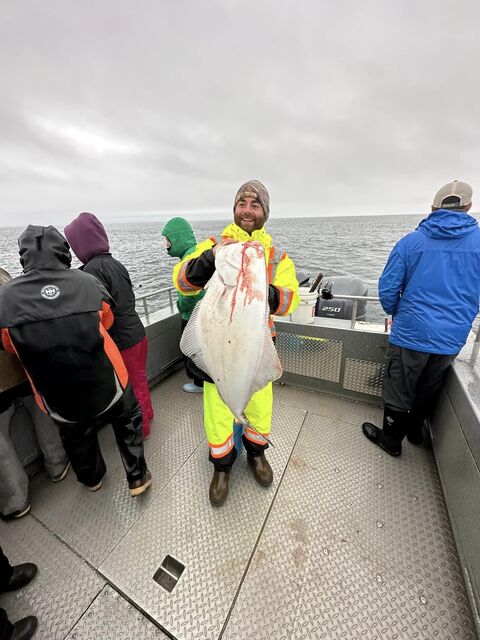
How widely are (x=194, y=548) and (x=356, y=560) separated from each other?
1.13 m

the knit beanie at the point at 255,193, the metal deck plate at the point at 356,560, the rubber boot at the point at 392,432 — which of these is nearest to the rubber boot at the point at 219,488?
the metal deck plate at the point at 356,560

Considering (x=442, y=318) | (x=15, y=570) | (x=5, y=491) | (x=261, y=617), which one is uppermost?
(x=442, y=318)

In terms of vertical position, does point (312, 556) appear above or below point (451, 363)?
below

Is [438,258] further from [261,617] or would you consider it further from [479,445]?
[261,617]

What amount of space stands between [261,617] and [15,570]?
161 centimetres

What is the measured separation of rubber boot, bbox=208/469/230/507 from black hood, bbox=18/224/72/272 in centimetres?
201

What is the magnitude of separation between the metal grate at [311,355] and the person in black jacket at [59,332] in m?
2.21

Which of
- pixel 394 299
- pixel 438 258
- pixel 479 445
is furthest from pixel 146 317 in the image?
pixel 479 445

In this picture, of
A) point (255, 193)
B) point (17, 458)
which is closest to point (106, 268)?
point (255, 193)

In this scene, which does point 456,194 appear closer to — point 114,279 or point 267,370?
point 267,370

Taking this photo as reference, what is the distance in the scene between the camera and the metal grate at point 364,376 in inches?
124

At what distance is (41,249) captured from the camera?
5.38 ft

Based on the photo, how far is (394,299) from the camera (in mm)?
2359

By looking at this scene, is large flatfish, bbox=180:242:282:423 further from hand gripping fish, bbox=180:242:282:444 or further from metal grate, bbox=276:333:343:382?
metal grate, bbox=276:333:343:382
